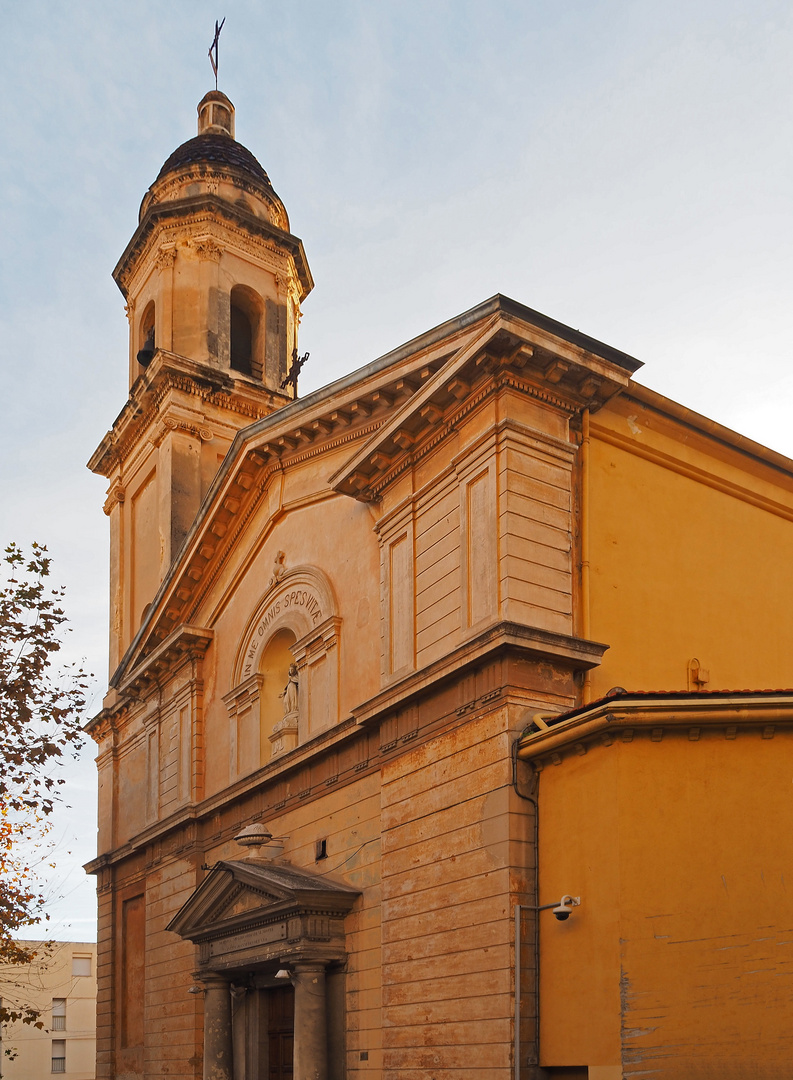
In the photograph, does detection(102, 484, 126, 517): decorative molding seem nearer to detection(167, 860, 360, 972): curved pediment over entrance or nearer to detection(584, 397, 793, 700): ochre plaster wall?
detection(167, 860, 360, 972): curved pediment over entrance

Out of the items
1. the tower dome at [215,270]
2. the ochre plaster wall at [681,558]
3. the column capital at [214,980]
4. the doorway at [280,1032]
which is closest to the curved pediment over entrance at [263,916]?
the column capital at [214,980]

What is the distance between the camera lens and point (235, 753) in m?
21.1

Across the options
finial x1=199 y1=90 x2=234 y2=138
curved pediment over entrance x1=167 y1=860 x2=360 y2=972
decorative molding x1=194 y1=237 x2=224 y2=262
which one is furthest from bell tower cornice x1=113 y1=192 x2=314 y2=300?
curved pediment over entrance x1=167 y1=860 x2=360 y2=972

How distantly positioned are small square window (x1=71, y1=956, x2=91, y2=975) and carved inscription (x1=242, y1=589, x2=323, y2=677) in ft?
147

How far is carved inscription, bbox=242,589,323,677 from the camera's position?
1891 cm

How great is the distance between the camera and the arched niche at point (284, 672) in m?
18.2

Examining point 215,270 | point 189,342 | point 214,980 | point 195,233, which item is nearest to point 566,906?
point 214,980

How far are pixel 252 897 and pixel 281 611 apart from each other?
4628 millimetres

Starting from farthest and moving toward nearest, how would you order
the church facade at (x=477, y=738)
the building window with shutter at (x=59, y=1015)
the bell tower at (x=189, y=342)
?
the building window with shutter at (x=59, y=1015)
the bell tower at (x=189, y=342)
the church facade at (x=477, y=738)

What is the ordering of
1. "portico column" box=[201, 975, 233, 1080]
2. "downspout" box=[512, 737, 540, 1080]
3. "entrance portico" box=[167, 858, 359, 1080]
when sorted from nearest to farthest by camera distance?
1. "downspout" box=[512, 737, 540, 1080]
2. "entrance portico" box=[167, 858, 359, 1080]
3. "portico column" box=[201, 975, 233, 1080]

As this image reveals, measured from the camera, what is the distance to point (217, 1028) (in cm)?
1878

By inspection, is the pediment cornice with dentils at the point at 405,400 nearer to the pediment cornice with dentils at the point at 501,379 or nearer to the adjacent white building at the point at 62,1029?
the pediment cornice with dentils at the point at 501,379

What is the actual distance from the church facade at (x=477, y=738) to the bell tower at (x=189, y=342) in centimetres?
425

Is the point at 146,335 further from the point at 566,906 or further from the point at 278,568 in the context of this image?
the point at 566,906
